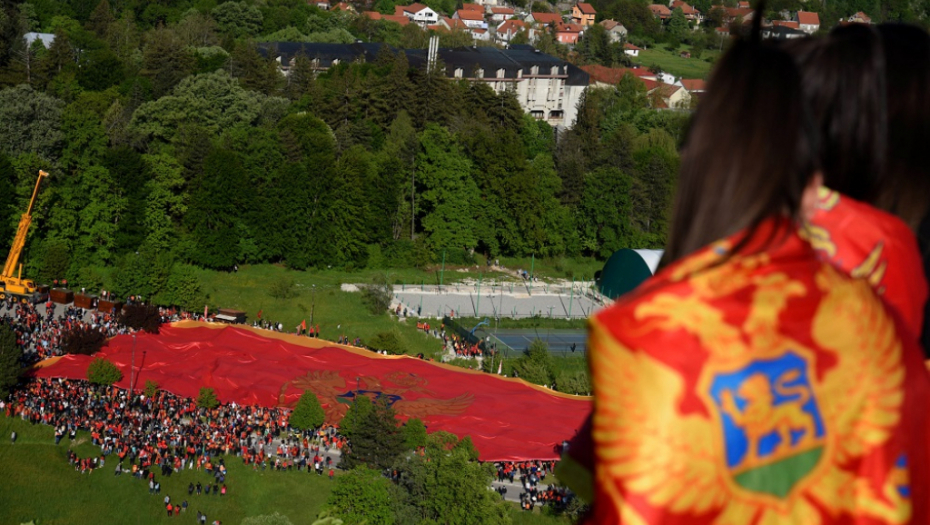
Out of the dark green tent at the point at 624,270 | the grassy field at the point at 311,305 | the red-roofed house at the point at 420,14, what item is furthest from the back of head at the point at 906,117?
the red-roofed house at the point at 420,14

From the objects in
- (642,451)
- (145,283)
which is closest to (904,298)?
(642,451)

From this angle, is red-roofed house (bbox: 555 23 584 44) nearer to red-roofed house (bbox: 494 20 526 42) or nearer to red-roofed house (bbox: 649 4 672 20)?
red-roofed house (bbox: 494 20 526 42)

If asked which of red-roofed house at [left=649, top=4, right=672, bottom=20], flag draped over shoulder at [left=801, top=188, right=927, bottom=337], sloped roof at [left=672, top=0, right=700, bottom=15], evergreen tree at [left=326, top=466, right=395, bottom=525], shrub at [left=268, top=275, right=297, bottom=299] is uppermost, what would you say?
flag draped over shoulder at [left=801, top=188, right=927, bottom=337]

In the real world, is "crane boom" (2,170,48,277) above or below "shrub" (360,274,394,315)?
above

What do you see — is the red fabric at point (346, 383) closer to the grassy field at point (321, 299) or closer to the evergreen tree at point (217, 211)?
the grassy field at point (321, 299)

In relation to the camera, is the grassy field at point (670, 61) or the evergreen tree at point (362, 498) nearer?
the evergreen tree at point (362, 498)

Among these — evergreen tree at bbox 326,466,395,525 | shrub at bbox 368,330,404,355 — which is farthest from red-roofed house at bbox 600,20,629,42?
evergreen tree at bbox 326,466,395,525

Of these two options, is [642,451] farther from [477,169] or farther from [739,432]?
[477,169]
